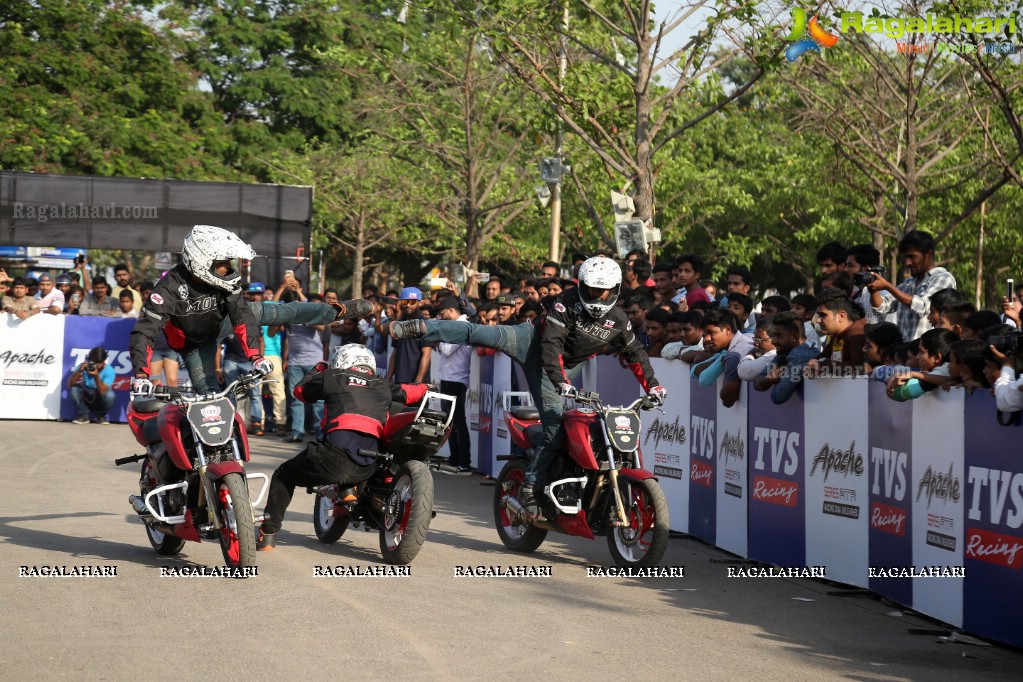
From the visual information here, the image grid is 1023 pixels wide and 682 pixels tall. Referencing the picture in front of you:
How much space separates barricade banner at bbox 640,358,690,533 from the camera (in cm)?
1184

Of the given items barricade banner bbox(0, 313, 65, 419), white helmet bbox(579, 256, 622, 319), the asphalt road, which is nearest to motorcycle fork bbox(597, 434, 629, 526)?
the asphalt road

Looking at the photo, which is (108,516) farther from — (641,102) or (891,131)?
(891,131)

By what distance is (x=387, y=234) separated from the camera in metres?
45.2

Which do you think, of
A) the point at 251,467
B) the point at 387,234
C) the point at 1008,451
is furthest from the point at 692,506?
the point at 387,234

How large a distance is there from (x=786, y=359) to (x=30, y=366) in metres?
15.1

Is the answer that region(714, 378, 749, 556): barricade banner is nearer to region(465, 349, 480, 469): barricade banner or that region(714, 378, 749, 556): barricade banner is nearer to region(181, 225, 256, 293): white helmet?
region(181, 225, 256, 293): white helmet

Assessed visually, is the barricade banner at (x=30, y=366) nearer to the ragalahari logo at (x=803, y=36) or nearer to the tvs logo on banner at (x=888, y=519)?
the ragalahari logo at (x=803, y=36)

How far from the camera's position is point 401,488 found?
31.9ft

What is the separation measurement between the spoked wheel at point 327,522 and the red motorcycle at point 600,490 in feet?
4.09

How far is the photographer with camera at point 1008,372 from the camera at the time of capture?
723cm

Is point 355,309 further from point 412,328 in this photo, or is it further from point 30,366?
point 30,366

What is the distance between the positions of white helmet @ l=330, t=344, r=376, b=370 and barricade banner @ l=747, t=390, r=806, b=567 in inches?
111

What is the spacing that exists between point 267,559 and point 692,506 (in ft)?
12.2

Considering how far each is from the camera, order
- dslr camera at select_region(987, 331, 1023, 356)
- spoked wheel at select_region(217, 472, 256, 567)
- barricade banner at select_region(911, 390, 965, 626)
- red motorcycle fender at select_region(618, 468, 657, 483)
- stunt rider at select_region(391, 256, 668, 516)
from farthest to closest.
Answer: stunt rider at select_region(391, 256, 668, 516) → red motorcycle fender at select_region(618, 468, 657, 483) → spoked wheel at select_region(217, 472, 256, 567) → barricade banner at select_region(911, 390, 965, 626) → dslr camera at select_region(987, 331, 1023, 356)
